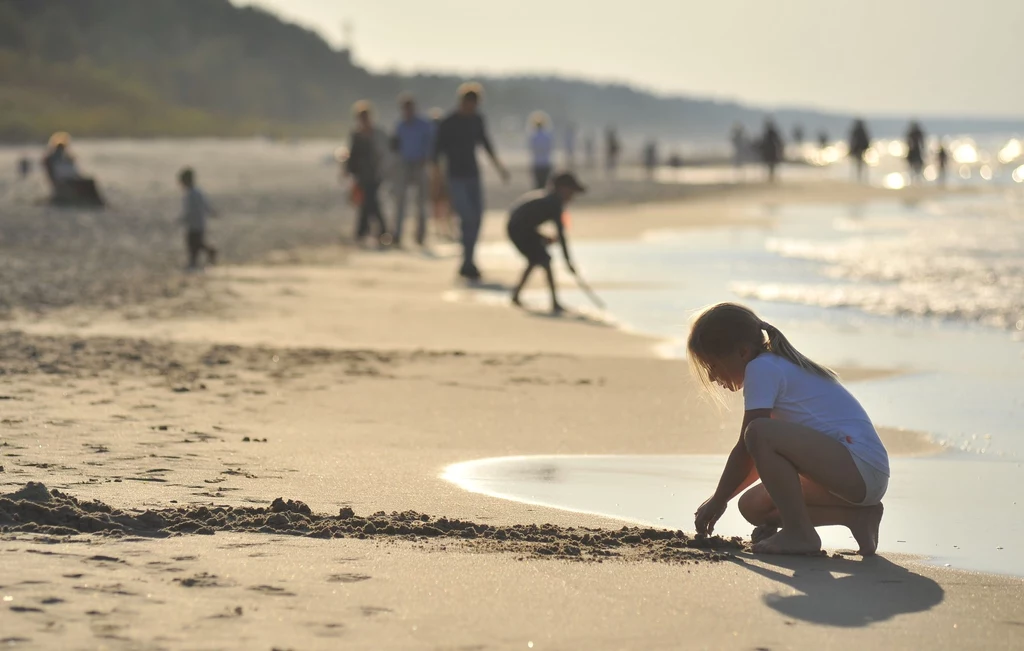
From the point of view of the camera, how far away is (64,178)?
22.0 metres

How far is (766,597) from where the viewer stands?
164 inches

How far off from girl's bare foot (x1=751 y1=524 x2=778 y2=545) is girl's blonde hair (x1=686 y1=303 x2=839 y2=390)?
1.89 feet

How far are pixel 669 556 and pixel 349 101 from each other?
454ft

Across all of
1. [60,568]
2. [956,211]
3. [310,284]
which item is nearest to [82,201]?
[310,284]

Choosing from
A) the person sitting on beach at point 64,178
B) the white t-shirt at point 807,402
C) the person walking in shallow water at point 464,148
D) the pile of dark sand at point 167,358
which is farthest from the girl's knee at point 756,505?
the person sitting on beach at point 64,178

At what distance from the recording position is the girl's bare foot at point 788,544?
4.68 metres

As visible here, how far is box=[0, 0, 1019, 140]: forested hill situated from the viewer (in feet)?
243

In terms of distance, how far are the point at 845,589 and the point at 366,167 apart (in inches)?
587

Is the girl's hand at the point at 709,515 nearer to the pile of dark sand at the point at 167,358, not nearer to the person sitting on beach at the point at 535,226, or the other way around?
the pile of dark sand at the point at 167,358

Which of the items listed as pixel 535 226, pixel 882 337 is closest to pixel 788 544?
pixel 882 337

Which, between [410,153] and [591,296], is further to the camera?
[410,153]

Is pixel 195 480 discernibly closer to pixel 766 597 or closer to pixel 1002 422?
pixel 766 597

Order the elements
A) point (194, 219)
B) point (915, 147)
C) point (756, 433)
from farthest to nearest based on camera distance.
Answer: point (915, 147)
point (194, 219)
point (756, 433)

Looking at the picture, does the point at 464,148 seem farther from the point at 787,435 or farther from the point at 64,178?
the point at 787,435
